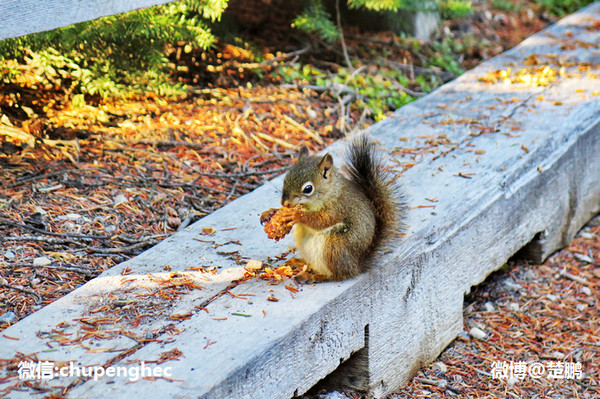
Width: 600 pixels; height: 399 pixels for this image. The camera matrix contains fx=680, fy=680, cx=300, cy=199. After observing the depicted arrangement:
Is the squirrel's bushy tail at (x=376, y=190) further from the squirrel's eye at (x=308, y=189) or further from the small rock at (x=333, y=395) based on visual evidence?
the small rock at (x=333, y=395)

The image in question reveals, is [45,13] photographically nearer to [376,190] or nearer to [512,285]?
[376,190]

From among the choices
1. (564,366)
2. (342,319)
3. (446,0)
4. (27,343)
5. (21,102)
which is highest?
(446,0)

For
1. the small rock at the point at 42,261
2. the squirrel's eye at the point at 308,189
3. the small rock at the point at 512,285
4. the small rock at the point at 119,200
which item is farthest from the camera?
the small rock at the point at 512,285

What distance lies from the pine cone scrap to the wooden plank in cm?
103

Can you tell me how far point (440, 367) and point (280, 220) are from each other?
1042 millimetres

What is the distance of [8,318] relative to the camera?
211 cm

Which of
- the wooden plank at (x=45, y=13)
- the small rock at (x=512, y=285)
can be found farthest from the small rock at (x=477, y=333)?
the wooden plank at (x=45, y=13)

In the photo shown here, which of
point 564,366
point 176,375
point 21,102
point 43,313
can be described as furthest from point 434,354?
point 21,102

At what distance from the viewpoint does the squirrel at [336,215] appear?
86.8 inches

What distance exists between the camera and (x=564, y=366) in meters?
2.79

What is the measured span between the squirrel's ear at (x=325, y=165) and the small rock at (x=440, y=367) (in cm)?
100

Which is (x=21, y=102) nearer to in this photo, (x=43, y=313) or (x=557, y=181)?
(x=43, y=313)

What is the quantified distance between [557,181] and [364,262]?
1.58 meters

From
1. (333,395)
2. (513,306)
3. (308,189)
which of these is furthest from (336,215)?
(513,306)
